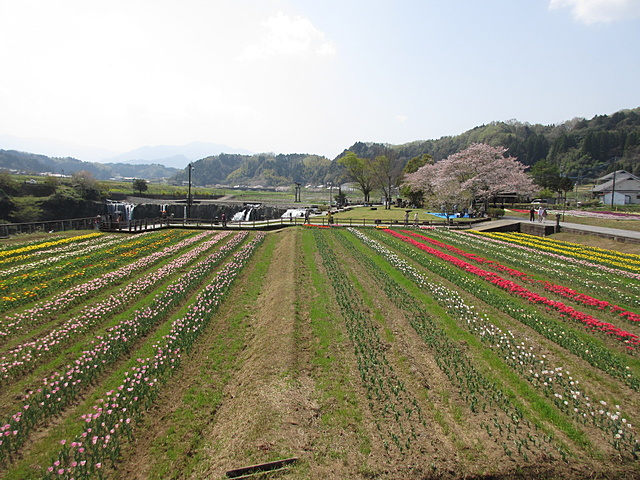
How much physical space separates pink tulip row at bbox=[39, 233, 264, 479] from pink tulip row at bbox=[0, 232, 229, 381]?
8.03 ft

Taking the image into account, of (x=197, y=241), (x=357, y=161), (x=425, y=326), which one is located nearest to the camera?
(x=425, y=326)

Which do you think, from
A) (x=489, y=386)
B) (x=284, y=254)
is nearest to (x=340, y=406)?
(x=489, y=386)

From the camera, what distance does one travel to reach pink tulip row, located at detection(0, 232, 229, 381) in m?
8.04

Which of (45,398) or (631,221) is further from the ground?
(631,221)

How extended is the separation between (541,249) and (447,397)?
21.5 meters

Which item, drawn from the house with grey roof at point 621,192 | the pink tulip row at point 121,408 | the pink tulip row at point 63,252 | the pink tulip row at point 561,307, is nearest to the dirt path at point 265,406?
the pink tulip row at point 121,408

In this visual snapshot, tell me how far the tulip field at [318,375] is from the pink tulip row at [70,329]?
55mm

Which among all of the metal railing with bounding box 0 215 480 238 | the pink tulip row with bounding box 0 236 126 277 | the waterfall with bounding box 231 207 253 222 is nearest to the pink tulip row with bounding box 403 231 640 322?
the metal railing with bounding box 0 215 480 238

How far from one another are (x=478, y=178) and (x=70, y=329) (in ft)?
160

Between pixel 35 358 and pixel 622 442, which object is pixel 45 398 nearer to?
pixel 35 358

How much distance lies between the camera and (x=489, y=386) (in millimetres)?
7488

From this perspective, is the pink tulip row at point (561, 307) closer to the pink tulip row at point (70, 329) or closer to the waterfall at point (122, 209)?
the pink tulip row at point (70, 329)

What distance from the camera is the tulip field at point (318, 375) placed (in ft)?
18.7

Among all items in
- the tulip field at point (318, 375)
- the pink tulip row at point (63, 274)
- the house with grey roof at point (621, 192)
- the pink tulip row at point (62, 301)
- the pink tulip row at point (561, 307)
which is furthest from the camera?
the house with grey roof at point (621, 192)
